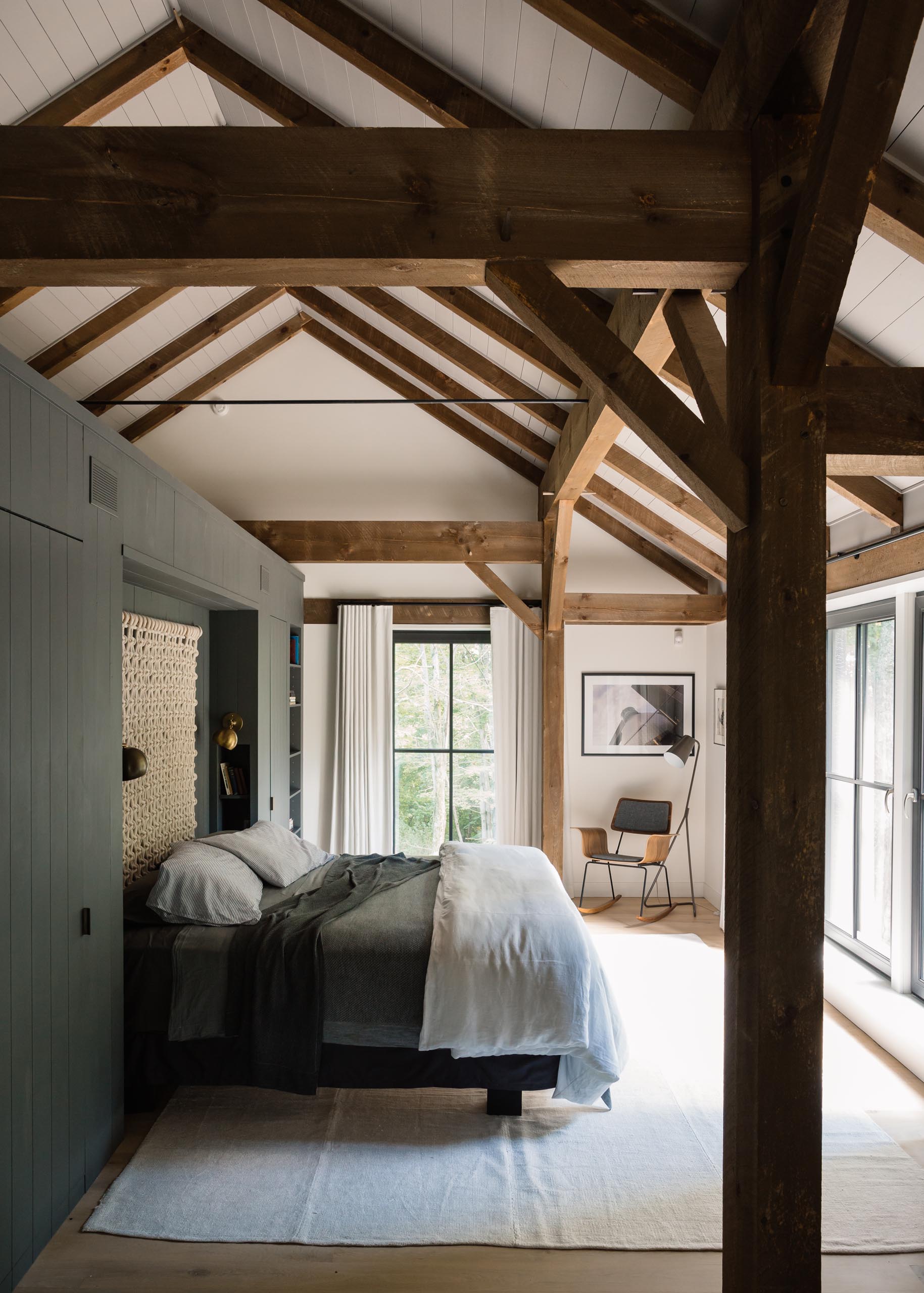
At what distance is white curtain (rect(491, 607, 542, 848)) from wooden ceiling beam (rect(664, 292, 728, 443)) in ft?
14.6

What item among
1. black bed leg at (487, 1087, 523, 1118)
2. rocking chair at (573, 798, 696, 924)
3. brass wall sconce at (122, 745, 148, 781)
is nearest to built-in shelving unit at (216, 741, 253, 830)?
brass wall sconce at (122, 745, 148, 781)

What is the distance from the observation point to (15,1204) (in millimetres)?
2230

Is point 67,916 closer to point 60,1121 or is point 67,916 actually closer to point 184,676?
point 60,1121

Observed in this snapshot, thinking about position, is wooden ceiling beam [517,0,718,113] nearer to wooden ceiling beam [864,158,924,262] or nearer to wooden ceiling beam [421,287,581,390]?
wooden ceiling beam [864,158,924,262]

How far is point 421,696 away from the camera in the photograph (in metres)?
6.72

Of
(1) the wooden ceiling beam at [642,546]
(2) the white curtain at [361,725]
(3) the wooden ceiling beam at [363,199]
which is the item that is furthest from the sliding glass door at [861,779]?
(2) the white curtain at [361,725]

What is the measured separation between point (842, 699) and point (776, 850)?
11.3 ft

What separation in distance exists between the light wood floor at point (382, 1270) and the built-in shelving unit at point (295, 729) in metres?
3.56

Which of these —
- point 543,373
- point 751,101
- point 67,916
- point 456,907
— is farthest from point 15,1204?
point 543,373

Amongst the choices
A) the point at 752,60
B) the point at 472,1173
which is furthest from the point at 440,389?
the point at 472,1173

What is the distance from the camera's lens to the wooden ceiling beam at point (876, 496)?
3648 millimetres

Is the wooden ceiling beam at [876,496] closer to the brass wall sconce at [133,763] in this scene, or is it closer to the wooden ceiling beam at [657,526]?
the wooden ceiling beam at [657,526]

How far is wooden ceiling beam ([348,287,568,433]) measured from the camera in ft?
15.6

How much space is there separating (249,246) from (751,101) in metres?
1.11
